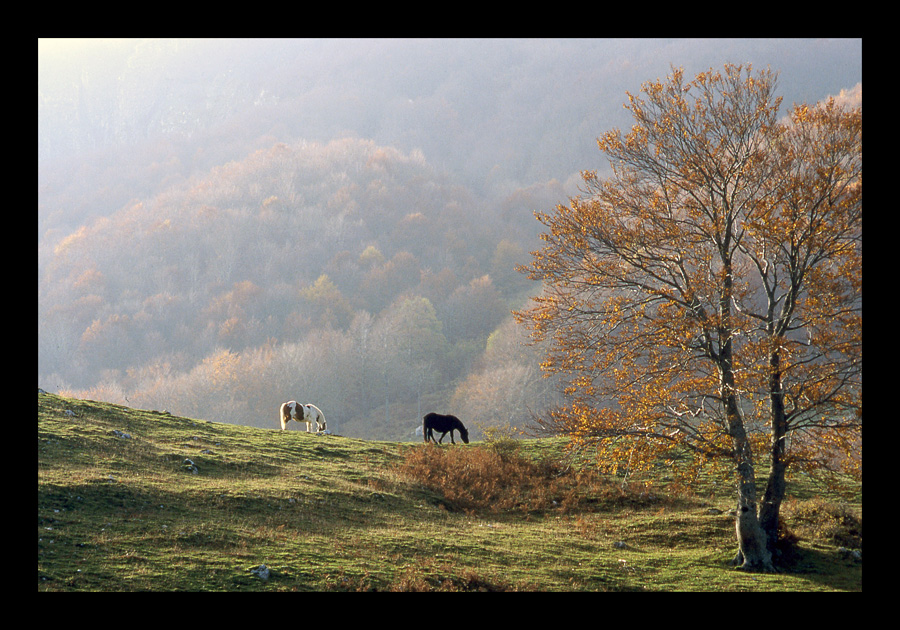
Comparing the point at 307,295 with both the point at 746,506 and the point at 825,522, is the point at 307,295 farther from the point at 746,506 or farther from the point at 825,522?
the point at 746,506

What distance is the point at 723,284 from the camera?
16.0m

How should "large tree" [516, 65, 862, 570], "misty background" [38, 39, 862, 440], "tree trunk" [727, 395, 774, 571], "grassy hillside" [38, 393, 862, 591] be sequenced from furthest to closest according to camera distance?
1. "misty background" [38, 39, 862, 440]
2. "tree trunk" [727, 395, 774, 571]
3. "large tree" [516, 65, 862, 570]
4. "grassy hillside" [38, 393, 862, 591]

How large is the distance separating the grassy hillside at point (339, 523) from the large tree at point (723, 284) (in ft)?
8.99

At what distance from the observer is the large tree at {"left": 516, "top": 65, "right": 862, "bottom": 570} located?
14312 mm

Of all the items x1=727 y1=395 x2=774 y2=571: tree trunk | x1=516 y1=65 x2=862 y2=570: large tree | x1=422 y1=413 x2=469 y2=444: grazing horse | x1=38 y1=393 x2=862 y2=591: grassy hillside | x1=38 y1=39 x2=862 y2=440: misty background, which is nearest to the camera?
x1=38 y1=393 x2=862 y2=591: grassy hillside

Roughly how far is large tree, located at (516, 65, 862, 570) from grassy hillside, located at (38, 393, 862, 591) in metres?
2.74

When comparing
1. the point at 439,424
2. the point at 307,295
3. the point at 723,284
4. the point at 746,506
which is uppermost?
the point at 307,295

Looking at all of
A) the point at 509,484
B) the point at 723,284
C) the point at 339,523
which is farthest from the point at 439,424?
the point at 723,284

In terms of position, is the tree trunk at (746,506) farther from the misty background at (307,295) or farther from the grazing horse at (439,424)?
the misty background at (307,295)

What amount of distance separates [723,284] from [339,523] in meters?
12.4

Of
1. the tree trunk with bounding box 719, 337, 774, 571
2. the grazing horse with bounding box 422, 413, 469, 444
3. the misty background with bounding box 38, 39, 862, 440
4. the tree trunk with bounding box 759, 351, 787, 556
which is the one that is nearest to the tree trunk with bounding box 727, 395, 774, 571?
the tree trunk with bounding box 719, 337, 774, 571

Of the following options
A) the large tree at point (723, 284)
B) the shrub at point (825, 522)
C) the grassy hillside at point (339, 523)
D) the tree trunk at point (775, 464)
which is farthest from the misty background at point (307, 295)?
the large tree at point (723, 284)

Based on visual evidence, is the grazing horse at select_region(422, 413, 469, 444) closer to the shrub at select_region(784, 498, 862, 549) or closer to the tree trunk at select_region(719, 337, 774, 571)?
the shrub at select_region(784, 498, 862, 549)
